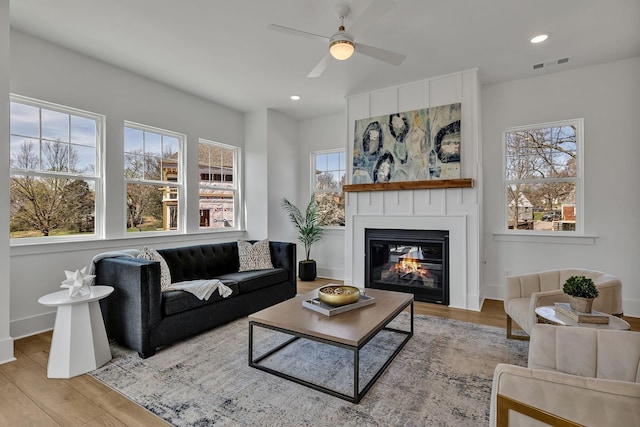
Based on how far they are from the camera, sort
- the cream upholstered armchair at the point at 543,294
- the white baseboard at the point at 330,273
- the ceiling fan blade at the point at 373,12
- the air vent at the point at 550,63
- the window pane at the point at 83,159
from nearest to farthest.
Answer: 1. the ceiling fan blade at the point at 373,12
2. the cream upholstered armchair at the point at 543,294
3. the window pane at the point at 83,159
4. the air vent at the point at 550,63
5. the white baseboard at the point at 330,273

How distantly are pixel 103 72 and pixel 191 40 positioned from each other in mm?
1339

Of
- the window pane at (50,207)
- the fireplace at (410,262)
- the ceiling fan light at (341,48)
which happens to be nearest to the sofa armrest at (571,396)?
the ceiling fan light at (341,48)

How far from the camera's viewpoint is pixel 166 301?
2.76 meters

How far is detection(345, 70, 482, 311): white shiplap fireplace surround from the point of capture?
3895mm

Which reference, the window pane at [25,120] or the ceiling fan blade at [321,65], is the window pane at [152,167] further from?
the ceiling fan blade at [321,65]

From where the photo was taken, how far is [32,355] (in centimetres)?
268

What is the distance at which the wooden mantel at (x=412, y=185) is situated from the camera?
3.85 metres

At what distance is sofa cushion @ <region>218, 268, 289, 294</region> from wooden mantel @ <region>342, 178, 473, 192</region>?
1603 millimetres

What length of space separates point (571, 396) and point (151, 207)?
4550mm

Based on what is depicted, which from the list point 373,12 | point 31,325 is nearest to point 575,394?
point 373,12

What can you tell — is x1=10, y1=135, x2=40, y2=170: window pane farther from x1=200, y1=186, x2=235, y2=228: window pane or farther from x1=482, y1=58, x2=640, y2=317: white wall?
x1=482, y1=58, x2=640, y2=317: white wall

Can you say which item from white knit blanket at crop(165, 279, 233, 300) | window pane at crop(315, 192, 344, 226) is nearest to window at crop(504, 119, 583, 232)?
window pane at crop(315, 192, 344, 226)

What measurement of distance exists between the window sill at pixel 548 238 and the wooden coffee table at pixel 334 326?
2.25 m

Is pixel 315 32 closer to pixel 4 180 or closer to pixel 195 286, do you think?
pixel 195 286
